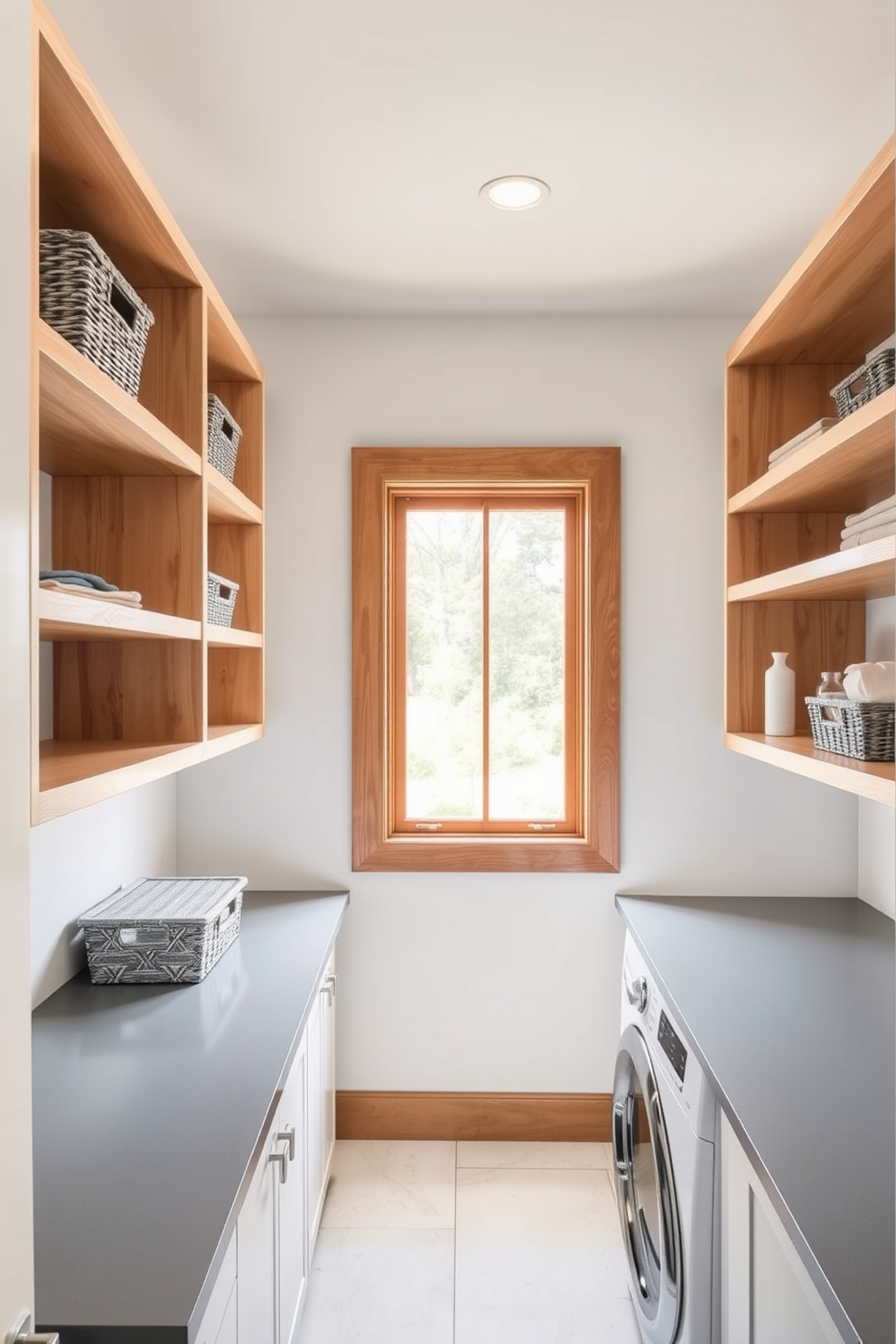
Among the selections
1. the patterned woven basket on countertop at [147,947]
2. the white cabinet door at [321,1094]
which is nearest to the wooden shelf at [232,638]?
the patterned woven basket on countertop at [147,947]

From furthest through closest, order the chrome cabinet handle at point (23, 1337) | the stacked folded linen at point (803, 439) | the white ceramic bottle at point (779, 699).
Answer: the white ceramic bottle at point (779, 699)
the stacked folded linen at point (803, 439)
the chrome cabinet handle at point (23, 1337)

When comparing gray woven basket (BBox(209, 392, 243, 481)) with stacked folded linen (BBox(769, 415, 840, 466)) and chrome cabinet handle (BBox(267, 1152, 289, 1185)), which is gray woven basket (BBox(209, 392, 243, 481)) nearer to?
stacked folded linen (BBox(769, 415, 840, 466))

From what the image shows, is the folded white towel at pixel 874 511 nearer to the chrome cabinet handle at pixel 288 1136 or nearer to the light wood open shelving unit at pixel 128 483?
the light wood open shelving unit at pixel 128 483

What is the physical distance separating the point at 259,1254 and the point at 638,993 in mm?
1080

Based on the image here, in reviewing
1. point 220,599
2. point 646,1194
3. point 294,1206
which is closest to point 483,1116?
point 646,1194

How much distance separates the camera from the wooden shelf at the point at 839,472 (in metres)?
1.49

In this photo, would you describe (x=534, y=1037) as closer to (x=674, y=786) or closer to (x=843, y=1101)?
(x=674, y=786)

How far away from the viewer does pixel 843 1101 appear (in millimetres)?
1416

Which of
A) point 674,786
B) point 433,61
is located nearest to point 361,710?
point 674,786

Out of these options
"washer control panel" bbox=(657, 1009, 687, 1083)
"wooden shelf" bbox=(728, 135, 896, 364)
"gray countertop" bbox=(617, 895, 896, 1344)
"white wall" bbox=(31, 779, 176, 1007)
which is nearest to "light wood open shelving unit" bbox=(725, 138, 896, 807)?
"wooden shelf" bbox=(728, 135, 896, 364)

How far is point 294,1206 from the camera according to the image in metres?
1.85

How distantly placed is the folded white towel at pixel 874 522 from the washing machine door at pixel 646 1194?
3.92ft

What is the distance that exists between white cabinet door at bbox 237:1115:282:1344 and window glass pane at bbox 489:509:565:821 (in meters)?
A: 1.46

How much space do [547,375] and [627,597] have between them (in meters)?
0.73
